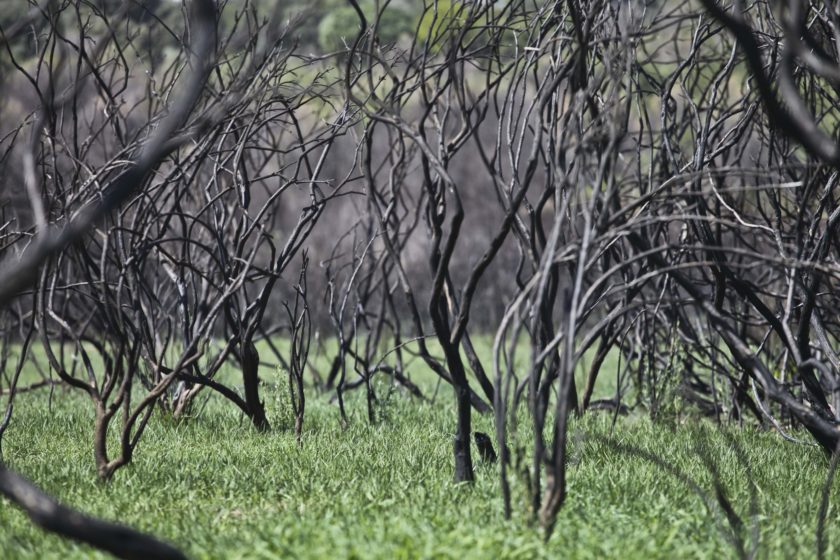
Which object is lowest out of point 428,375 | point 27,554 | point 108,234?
point 27,554

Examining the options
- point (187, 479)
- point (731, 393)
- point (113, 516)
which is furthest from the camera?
point (731, 393)

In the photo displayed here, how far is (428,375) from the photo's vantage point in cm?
1223

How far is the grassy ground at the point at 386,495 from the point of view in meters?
3.04

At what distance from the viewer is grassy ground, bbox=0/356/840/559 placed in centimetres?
304

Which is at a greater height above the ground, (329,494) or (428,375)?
(428,375)

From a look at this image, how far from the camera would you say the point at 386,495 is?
3789mm

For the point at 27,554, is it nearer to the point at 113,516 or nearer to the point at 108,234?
the point at 113,516

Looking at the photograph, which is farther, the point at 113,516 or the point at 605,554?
the point at 113,516

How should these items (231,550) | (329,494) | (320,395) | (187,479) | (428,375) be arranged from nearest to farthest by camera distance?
(231,550)
(329,494)
(187,479)
(320,395)
(428,375)

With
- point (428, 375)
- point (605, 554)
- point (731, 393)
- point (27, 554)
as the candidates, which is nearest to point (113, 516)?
A: point (27, 554)

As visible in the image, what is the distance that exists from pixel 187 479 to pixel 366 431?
1694mm

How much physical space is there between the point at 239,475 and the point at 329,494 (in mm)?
586

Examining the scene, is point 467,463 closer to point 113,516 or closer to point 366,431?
point 113,516

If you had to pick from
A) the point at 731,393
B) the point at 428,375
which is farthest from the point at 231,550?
the point at 428,375
